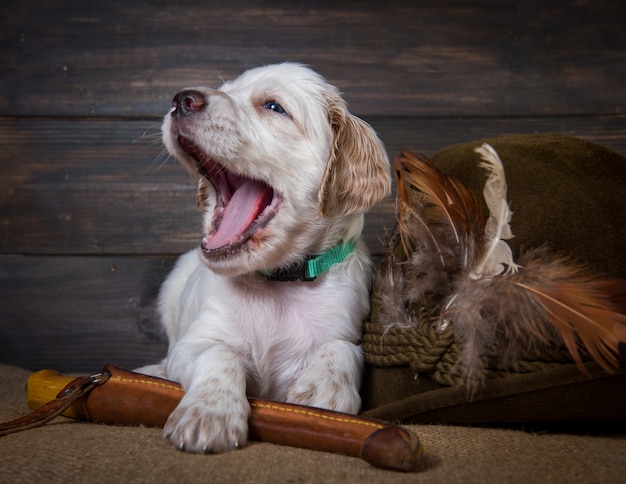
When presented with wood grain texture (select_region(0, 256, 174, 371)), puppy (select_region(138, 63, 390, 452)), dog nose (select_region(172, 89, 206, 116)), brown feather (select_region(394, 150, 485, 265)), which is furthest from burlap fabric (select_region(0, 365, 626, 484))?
wood grain texture (select_region(0, 256, 174, 371))

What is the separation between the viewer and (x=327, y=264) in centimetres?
213

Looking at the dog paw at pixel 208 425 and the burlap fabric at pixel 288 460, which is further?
the dog paw at pixel 208 425

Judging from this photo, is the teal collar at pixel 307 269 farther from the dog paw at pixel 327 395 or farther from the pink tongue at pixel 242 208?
the dog paw at pixel 327 395

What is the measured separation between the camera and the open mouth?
197 centimetres

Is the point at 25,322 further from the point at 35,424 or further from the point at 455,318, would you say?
the point at 455,318

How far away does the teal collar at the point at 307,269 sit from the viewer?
2.10 meters

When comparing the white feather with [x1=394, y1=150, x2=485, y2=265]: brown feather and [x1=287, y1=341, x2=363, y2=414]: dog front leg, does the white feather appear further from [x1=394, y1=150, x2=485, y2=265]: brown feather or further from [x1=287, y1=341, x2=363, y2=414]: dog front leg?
[x1=287, y1=341, x2=363, y2=414]: dog front leg

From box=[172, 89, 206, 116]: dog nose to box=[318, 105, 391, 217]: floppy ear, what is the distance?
0.44 metres

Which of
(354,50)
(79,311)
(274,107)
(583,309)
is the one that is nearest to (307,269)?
(274,107)

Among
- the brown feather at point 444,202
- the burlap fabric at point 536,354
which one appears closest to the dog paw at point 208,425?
the burlap fabric at point 536,354

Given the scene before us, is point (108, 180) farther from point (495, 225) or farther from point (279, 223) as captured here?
point (495, 225)

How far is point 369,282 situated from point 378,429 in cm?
91

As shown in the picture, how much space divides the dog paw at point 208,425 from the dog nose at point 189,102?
0.86 metres

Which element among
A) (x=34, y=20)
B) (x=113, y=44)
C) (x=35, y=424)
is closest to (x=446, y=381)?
(x=35, y=424)
